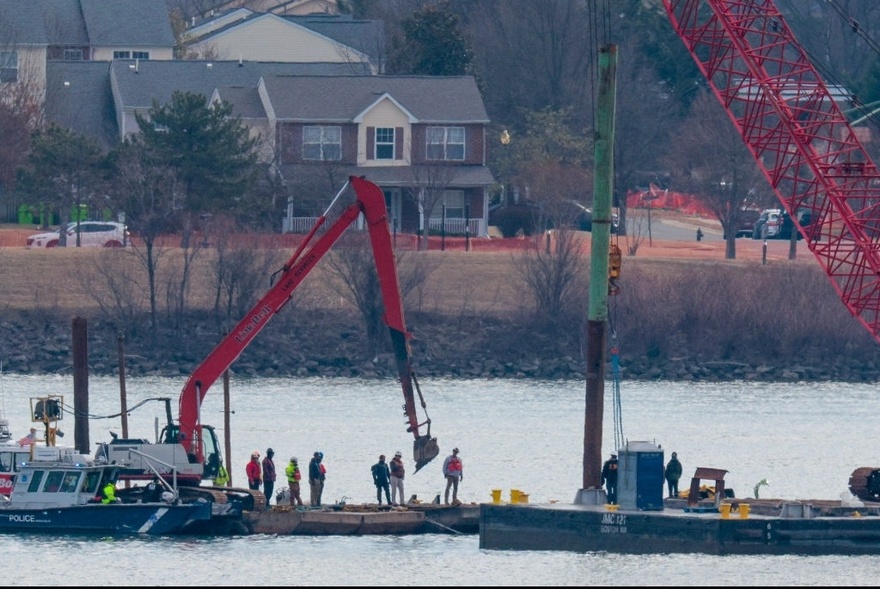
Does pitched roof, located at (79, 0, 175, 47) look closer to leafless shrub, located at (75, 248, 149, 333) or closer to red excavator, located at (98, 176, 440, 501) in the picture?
leafless shrub, located at (75, 248, 149, 333)

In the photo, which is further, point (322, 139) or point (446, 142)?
point (446, 142)

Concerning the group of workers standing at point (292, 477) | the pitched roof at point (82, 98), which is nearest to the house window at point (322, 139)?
the pitched roof at point (82, 98)

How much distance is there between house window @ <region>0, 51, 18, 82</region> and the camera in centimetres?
11837

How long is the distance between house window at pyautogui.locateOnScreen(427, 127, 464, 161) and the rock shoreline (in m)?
16.4

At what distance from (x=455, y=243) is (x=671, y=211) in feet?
88.6

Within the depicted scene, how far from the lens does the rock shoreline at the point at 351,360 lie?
289 ft

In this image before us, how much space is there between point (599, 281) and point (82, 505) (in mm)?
11801

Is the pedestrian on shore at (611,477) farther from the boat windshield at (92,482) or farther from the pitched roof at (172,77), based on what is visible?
the pitched roof at (172,77)

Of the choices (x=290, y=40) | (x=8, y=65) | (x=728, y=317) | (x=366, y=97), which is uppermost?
(x=290, y=40)

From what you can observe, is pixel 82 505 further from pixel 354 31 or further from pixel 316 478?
pixel 354 31

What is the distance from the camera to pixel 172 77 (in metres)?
115

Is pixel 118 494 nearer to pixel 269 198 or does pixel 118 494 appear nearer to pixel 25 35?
pixel 269 198

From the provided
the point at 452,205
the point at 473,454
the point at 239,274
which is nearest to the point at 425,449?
the point at 473,454

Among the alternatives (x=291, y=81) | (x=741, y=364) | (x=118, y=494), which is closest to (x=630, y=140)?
(x=291, y=81)
